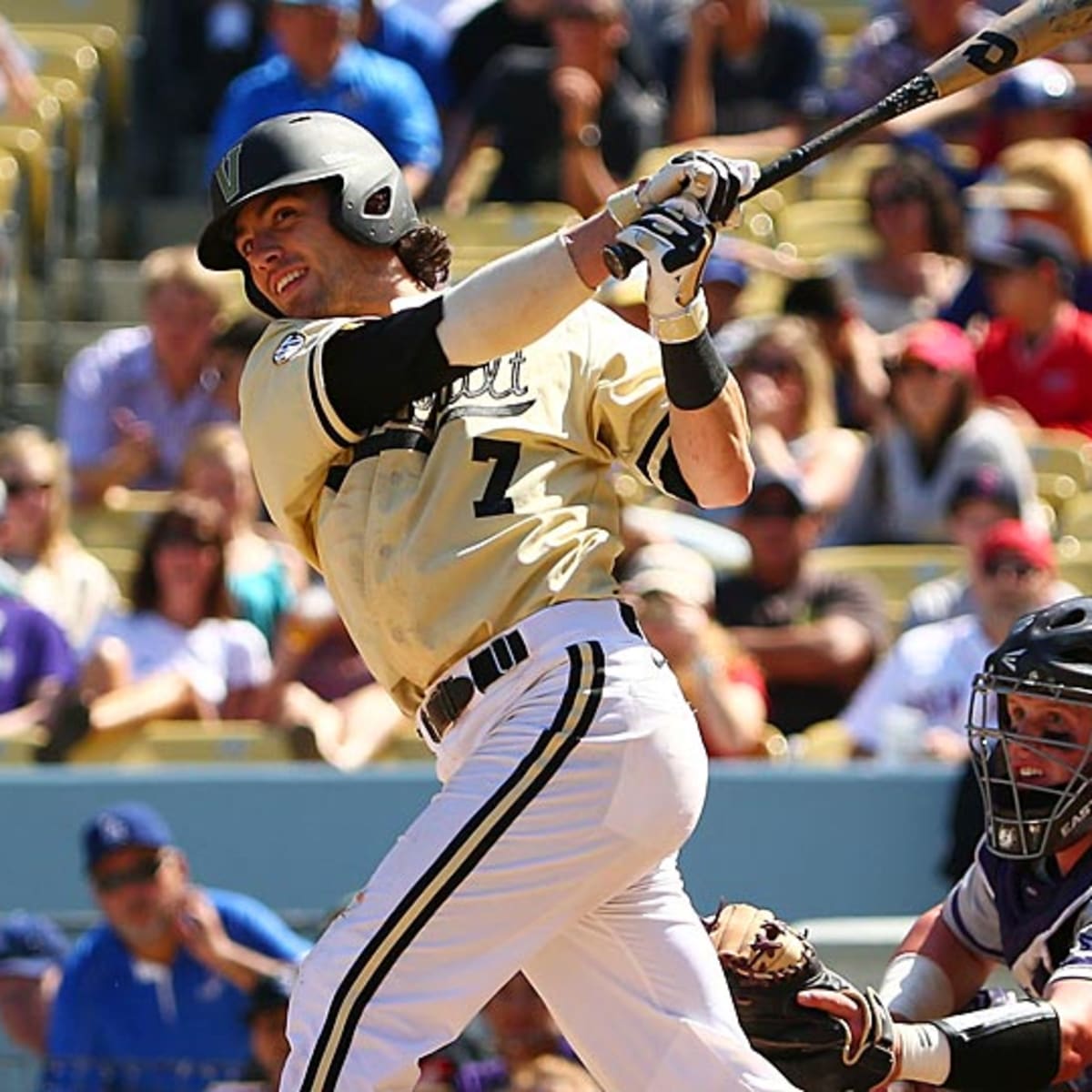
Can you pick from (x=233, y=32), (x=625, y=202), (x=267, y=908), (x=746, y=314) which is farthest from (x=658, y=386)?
(x=233, y=32)

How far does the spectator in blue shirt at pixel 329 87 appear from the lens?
10.0 metres

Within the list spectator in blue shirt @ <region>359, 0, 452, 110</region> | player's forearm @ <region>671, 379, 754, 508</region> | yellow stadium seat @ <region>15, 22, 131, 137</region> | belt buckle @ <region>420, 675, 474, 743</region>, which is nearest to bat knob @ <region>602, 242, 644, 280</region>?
player's forearm @ <region>671, 379, 754, 508</region>

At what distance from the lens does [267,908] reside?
26.1 feet

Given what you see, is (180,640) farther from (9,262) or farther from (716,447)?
(716,447)

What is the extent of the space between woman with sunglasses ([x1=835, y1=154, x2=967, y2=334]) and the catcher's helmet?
5.34 m

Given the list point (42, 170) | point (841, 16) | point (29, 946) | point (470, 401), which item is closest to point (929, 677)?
point (29, 946)

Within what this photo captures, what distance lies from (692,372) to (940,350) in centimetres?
444

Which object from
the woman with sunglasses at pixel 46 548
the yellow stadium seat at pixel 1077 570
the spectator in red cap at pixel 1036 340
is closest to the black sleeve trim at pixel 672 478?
the yellow stadium seat at pixel 1077 570

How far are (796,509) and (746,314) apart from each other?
1592mm

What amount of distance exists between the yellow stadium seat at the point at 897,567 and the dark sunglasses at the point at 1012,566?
29.0 inches

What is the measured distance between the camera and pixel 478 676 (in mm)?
4652

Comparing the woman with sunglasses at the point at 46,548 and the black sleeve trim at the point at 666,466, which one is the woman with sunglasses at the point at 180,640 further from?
the black sleeve trim at the point at 666,466

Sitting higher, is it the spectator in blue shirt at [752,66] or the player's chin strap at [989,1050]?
the player's chin strap at [989,1050]

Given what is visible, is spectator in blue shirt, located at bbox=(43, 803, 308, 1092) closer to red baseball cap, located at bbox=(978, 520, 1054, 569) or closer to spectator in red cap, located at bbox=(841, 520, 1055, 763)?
spectator in red cap, located at bbox=(841, 520, 1055, 763)
